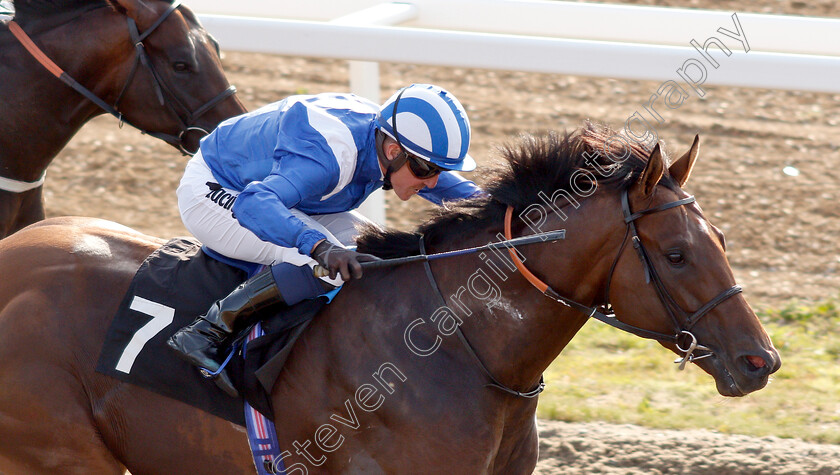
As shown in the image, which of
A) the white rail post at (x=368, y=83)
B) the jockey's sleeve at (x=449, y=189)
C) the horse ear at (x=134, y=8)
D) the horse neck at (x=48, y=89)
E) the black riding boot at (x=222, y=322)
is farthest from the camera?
the white rail post at (x=368, y=83)

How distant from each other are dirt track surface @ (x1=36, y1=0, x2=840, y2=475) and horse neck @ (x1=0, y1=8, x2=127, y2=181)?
6.38 ft

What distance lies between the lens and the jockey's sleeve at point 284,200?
9.84 feet

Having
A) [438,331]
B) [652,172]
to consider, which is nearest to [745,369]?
[652,172]

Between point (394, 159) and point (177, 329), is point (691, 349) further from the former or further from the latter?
point (177, 329)

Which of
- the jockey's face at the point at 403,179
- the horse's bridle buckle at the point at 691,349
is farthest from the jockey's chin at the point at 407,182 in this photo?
the horse's bridle buckle at the point at 691,349

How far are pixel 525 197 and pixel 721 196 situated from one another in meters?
4.74

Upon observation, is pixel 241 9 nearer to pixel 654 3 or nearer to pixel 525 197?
pixel 525 197

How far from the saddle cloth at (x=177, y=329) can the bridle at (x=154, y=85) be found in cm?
123

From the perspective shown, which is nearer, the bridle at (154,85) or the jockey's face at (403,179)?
the jockey's face at (403,179)

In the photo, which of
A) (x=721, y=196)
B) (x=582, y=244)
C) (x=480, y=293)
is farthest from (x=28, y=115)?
(x=721, y=196)

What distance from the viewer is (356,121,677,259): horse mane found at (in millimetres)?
3064

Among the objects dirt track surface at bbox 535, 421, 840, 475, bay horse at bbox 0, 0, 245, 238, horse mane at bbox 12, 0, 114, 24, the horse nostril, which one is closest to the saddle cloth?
bay horse at bbox 0, 0, 245, 238

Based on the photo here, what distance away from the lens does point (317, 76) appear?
9688 mm

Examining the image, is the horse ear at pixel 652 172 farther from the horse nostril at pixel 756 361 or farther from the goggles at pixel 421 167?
the goggles at pixel 421 167
